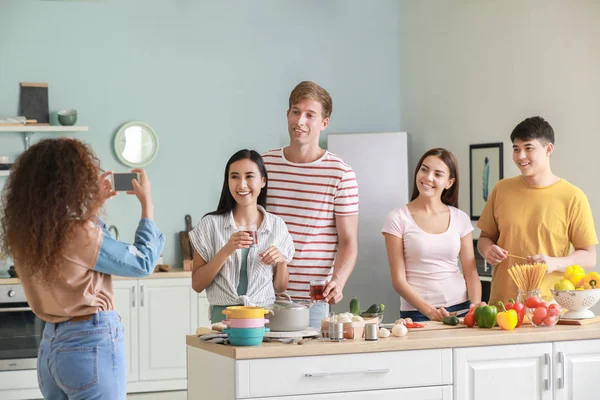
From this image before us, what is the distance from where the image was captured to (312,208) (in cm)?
354

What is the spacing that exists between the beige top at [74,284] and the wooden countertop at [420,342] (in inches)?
20.5

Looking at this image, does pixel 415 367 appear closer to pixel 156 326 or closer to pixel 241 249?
pixel 241 249

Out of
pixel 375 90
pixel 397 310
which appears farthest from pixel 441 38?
pixel 397 310

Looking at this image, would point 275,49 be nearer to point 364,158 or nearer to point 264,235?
point 364,158

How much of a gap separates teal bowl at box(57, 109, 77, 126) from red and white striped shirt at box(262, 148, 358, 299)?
3325 millimetres

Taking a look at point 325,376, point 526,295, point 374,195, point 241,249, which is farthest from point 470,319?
point 374,195

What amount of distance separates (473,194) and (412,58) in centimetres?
146

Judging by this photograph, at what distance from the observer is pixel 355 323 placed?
3.08 metres

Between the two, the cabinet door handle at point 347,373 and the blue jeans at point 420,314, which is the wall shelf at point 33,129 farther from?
the cabinet door handle at point 347,373

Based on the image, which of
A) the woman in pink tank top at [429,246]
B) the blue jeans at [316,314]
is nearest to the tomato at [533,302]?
→ the woman in pink tank top at [429,246]

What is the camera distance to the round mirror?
6.69 m

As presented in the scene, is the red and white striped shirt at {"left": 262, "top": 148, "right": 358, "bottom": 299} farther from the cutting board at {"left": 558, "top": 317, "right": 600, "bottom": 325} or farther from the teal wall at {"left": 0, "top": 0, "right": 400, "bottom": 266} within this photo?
the teal wall at {"left": 0, "top": 0, "right": 400, "bottom": 266}

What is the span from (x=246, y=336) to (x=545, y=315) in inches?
49.9

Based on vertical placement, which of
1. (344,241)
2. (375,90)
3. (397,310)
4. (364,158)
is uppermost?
(375,90)
